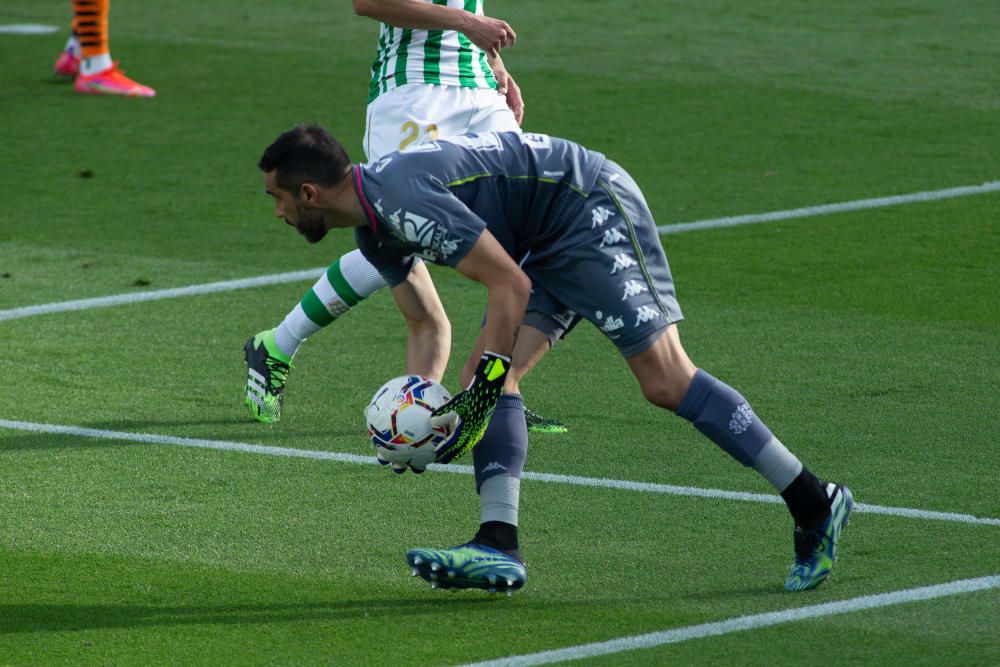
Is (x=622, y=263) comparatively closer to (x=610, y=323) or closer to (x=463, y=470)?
(x=610, y=323)

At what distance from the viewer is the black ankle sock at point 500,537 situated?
5.10 metres

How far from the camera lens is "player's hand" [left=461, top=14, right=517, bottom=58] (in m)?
6.30

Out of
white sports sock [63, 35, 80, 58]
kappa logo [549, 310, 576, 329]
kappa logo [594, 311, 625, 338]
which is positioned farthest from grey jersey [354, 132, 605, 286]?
white sports sock [63, 35, 80, 58]

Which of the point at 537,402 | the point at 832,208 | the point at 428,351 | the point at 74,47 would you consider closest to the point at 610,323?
the point at 428,351

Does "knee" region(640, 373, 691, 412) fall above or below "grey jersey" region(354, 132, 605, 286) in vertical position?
below

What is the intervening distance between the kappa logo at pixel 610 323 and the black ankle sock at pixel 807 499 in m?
0.66

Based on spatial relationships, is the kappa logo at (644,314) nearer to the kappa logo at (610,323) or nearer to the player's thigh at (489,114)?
the kappa logo at (610,323)

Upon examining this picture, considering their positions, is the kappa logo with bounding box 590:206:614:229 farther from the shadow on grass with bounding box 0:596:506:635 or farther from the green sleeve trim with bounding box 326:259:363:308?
the green sleeve trim with bounding box 326:259:363:308

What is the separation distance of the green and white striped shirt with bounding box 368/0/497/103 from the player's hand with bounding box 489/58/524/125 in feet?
0.17

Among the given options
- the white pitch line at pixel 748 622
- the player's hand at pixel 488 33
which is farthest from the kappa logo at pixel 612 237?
the player's hand at pixel 488 33

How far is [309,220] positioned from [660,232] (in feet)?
16.9

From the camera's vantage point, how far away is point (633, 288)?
5.02 metres

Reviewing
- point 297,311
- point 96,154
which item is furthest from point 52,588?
point 96,154

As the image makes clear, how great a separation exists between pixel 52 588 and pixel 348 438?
5.54ft
